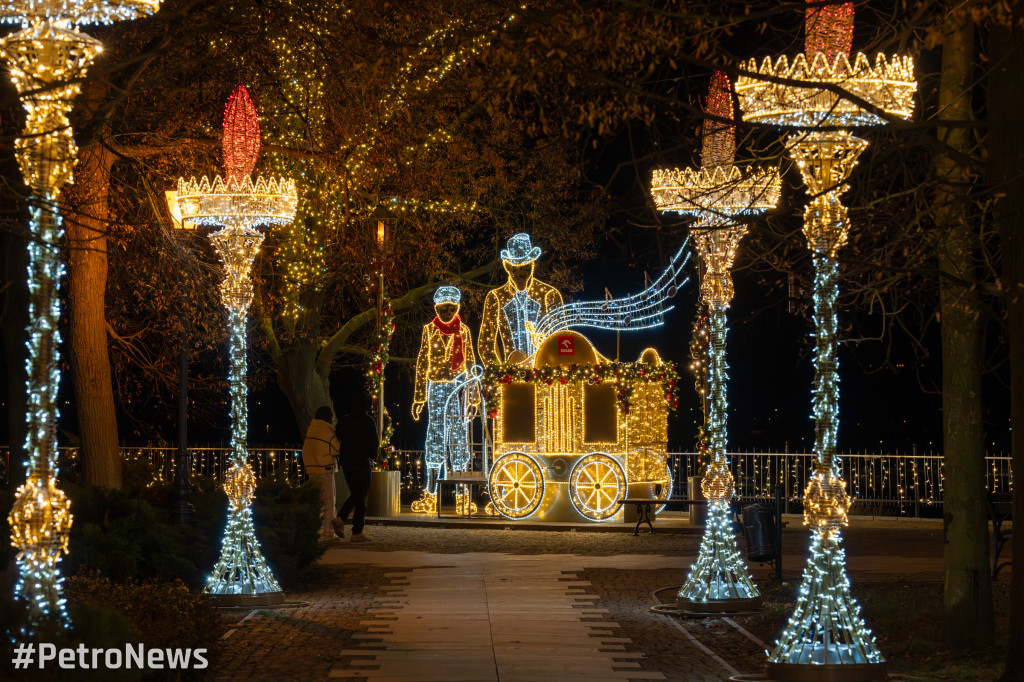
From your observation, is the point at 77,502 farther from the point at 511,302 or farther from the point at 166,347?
the point at 511,302

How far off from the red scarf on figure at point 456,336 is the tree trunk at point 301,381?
4991 millimetres

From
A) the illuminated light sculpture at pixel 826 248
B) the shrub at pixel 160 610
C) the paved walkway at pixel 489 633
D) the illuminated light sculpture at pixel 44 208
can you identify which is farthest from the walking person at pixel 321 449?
the illuminated light sculpture at pixel 44 208

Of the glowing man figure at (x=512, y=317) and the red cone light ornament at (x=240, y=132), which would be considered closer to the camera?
the red cone light ornament at (x=240, y=132)

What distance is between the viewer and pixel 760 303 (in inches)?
1513

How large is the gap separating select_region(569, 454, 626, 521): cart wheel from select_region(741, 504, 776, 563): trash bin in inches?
347

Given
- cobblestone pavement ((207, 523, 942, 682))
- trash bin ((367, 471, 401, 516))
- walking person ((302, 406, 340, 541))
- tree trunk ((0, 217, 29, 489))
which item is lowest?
cobblestone pavement ((207, 523, 942, 682))

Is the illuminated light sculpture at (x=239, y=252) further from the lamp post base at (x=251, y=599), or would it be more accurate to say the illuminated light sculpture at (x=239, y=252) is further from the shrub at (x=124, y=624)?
the shrub at (x=124, y=624)

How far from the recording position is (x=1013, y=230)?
28.0 feet

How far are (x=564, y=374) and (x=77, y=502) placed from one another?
13371mm

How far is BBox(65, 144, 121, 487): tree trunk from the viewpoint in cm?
1525

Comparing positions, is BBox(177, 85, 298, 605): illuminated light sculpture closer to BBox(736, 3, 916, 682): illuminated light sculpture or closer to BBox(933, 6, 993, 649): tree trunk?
BBox(736, 3, 916, 682): illuminated light sculpture

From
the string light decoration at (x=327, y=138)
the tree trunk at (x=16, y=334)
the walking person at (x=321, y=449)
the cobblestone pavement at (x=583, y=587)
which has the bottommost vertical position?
the cobblestone pavement at (x=583, y=587)

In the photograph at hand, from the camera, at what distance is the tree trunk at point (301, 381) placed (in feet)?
97.6

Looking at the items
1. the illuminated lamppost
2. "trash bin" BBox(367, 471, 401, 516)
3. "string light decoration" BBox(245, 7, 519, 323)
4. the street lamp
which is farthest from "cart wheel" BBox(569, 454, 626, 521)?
the illuminated lamppost
